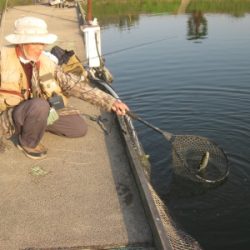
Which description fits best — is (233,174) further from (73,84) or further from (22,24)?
(22,24)

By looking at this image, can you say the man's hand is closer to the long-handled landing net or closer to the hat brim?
the long-handled landing net

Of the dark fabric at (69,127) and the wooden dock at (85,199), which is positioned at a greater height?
the dark fabric at (69,127)

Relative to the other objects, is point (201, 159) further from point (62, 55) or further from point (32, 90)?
point (62, 55)

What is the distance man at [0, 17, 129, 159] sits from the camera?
5.45 metres

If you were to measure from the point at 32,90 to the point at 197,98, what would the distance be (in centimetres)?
663

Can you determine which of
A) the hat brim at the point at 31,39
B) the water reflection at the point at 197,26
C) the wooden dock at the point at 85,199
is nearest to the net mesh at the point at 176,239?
the wooden dock at the point at 85,199

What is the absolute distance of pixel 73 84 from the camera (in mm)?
6117

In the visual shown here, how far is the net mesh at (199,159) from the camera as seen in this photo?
6461mm

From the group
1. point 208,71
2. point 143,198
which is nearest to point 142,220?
point 143,198

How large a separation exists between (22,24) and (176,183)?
3612 millimetres

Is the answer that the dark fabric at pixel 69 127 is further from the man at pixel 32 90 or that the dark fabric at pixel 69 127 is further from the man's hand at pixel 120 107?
the man's hand at pixel 120 107

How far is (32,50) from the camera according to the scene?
5.49m

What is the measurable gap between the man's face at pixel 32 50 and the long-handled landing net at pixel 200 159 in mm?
2111

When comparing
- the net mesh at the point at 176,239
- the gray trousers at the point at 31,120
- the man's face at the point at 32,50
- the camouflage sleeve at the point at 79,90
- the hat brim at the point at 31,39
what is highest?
the hat brim at the point at 31,39
